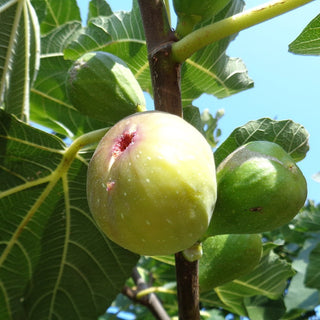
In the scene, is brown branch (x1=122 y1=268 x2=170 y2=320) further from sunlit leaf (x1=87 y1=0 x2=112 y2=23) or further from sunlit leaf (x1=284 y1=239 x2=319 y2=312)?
sunlit leaf (x1=87 y1=0 x2=112 y2=23)

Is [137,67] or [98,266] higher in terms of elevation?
[137,67]

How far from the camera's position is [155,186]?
2.42ft

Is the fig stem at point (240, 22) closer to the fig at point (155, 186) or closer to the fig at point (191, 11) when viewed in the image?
the fig at point (191, 11)

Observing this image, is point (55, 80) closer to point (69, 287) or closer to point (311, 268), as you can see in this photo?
point (69, 287)

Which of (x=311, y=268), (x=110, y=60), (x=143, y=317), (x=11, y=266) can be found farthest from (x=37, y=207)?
(x=143, y=317)

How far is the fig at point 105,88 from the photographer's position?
1.11 meters

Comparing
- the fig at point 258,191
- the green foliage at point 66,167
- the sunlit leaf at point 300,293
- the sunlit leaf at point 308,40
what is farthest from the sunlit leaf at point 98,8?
the sunlit leaf at point 300,293

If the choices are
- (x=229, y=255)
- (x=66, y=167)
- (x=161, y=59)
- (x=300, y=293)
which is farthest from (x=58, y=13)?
(x=300, y=293)

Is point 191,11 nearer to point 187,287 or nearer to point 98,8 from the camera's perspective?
point 187,287

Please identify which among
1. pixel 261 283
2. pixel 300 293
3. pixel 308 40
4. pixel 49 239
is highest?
pixel 308 40

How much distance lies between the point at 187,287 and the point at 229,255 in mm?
236

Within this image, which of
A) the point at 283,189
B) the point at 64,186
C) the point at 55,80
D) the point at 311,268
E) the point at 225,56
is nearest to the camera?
the point at 283,189

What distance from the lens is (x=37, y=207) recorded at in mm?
1376

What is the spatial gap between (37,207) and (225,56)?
74cm
